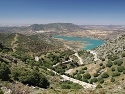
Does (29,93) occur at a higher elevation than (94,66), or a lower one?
higher

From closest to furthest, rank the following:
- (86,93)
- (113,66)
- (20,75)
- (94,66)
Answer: (86,93) → (20,75) → (113,66) → (94,66)

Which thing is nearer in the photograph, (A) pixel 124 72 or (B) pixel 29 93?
(B) pixel 29 93

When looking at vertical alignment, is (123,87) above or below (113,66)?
above

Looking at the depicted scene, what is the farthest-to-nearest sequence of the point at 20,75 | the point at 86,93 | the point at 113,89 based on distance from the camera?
the point at 20,75 → the point at 113,89 → the point at 86,93

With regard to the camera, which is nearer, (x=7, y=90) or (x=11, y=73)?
(x=7, y=90)

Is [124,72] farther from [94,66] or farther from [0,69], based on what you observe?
[0,69]

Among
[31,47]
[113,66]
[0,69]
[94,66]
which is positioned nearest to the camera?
[0,69]

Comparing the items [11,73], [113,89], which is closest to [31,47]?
[11,73]

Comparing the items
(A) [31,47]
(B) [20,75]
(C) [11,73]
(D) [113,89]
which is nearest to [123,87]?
(D) [113,89]

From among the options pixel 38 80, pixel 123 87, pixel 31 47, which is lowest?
pixel 31 47
